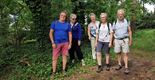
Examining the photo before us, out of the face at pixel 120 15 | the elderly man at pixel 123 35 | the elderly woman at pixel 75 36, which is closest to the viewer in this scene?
the face at pixel 120 15

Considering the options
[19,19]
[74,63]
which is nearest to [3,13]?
[19,19]

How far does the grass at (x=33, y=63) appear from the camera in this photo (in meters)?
13.5

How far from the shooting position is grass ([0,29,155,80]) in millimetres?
13469

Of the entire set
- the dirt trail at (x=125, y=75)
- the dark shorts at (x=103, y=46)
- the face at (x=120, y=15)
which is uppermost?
the face at (x=120, y=15)

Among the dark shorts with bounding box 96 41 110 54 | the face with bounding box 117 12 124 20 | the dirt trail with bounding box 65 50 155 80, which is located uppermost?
the face with bounding box 117 12 124 20

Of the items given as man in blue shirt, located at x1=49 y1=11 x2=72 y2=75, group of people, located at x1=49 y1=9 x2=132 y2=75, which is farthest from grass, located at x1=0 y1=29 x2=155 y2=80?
man in blue shirt, located at x1=49 y1=11 x2=72 y2=75

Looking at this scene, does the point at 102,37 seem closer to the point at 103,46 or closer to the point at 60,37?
the point at 103,46

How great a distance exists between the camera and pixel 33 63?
1487 centimetres

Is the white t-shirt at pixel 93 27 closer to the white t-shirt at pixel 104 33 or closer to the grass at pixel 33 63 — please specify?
the white t-shirt at pixel 104 33

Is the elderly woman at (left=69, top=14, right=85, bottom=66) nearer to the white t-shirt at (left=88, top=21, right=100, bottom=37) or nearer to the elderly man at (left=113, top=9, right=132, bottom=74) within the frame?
the white t-shirt at (left=88, top=21, right=100, bottom=37)

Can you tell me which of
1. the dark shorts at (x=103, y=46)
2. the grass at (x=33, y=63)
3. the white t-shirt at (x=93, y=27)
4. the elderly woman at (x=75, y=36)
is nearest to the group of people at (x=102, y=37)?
the dark shorts at (x=103, y=46)

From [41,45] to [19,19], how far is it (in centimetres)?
158

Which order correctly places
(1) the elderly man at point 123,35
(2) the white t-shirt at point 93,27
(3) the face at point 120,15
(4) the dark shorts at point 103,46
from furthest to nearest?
(2) the white t-shirt at point 93,27
(4) the dark shorts at point 103,46
(1) the elderly man at point 123,35
(3) the face at point 120,15

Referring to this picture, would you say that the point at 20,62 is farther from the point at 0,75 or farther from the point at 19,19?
the point at 19,19
